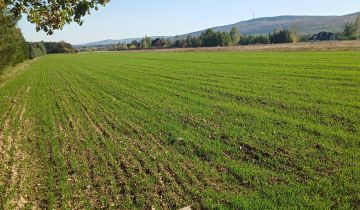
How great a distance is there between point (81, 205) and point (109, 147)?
377 centimetres

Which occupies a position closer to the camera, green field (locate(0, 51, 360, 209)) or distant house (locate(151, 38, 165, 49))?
green field (locate(0, 51, 360, 209))

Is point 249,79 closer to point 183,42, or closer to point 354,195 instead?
point 354,195

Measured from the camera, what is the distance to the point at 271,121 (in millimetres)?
12562

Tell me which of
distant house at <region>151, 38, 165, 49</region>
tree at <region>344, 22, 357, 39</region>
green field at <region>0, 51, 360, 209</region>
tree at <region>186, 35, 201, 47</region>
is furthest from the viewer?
distant house at <region>151, 38, 165, 49</region>

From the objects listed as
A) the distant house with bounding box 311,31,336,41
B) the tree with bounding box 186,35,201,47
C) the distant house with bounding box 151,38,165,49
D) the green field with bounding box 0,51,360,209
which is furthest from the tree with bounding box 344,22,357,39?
the green field with bounding box 0,51,360,209

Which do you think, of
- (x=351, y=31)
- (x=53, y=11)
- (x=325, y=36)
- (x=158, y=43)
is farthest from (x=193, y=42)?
(x=53, y=11)

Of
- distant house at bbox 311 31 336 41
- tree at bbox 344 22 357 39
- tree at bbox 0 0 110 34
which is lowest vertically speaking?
distant house at bbox 311 31 336 41

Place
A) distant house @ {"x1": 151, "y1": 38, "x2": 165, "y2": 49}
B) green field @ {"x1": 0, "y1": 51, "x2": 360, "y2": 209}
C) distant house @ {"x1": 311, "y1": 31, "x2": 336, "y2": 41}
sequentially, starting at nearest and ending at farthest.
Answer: green field @ {"x1": 0, "y1": 51, "x2": 360, "y2": 209} < distant house @ {"x1": 311, "y1": 31, "x2": 336, "y2": 41} < distant house @ {"x1": 151, "y1": 38, "x2": 165, "y2": 49}

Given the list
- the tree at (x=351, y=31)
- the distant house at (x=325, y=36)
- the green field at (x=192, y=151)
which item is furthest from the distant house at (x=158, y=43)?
the green field at (x=192, y=151)

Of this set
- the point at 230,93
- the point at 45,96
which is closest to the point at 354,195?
the point at 230,93

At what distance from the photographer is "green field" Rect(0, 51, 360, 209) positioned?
7.51 meters

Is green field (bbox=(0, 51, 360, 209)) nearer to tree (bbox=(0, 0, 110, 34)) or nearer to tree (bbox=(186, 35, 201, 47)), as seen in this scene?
tree (bbox=(0, 0, 110, 34))

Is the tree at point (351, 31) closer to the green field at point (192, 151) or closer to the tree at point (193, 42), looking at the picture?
the tree at point (193, 42)

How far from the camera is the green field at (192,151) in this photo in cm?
751
